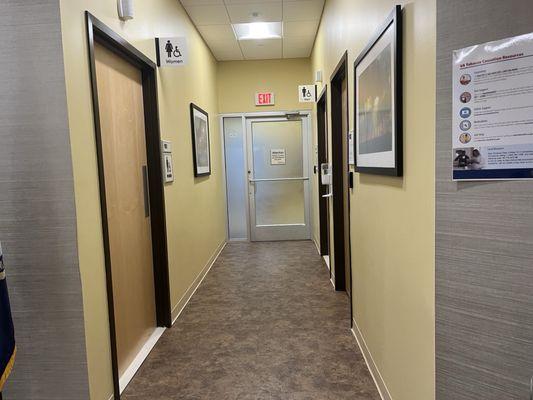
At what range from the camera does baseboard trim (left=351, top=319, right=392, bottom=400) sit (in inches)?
80.3

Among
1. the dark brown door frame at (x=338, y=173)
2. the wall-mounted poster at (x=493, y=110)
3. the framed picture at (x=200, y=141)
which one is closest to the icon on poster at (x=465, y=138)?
the wall-mounted poster at (x=493, y=110)

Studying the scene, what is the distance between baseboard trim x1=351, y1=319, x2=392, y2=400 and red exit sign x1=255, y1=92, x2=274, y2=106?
13.1ft

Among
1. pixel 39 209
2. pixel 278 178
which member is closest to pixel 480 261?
pixel 39 209

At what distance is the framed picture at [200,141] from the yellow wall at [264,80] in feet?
Answer: 4.02

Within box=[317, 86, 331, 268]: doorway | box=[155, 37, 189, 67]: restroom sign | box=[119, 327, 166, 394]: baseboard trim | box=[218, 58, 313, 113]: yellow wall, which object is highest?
box=[218, 58, 313, 113]: yellow wall

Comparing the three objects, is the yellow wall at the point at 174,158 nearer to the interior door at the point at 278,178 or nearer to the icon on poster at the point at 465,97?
the interior door at the point at 278,178

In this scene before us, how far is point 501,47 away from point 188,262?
10.4 ft

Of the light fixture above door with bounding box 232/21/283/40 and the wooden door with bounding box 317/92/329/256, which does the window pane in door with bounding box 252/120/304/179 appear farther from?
the light fixture above door with bounding box 232/21/283/40

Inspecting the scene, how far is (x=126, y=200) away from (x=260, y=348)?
1.33 meters

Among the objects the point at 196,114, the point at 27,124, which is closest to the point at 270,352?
the point at 27,124

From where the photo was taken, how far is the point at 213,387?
7.41ft

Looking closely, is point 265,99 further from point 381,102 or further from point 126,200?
point 381,102

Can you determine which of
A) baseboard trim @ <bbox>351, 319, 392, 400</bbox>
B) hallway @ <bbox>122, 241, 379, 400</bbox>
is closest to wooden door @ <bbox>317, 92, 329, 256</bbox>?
hallway @ <bbox>122, 241, 379, 400</bbox>

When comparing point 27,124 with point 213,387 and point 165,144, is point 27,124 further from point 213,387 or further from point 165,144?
point 213,387
